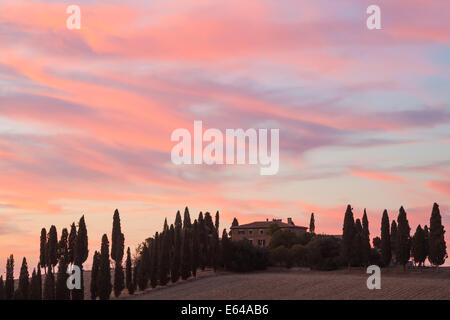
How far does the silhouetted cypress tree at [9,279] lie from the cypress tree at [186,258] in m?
24.7

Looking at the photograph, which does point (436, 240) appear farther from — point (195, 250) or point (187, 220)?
point (187, 220)

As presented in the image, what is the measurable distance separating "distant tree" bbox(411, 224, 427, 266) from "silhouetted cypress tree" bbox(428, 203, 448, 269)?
48.1 inches

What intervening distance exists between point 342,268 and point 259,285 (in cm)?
2371

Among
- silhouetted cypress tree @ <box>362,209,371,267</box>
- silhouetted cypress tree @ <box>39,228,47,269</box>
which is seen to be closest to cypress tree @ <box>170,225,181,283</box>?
silhouetted cypress tree @ <box>39,228,47,269</box>

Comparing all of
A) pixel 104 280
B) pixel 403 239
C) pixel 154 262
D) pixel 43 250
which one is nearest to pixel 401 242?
pixel 403 239

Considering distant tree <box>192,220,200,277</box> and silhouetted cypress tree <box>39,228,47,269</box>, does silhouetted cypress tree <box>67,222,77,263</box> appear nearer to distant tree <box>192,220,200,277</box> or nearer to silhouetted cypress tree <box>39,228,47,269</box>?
silhouetted cypress tree <box>39,228,47,269</box>

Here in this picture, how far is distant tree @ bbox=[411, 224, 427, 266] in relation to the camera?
106875 millimetres

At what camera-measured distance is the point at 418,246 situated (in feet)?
351

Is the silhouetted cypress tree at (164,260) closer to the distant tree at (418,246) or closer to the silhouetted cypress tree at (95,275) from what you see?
the silhouetted cypress tree at (95,275)

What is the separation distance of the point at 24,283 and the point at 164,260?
2158cm

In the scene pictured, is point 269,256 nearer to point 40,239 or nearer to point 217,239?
point 217,239

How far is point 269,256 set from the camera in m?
120
